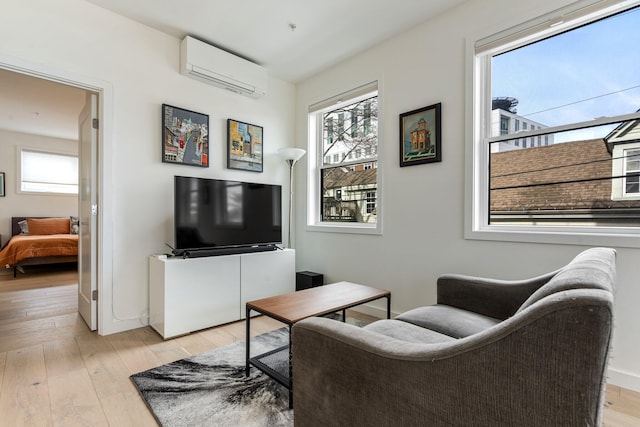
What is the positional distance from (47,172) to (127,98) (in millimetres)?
5208

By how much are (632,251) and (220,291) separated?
2898 mm

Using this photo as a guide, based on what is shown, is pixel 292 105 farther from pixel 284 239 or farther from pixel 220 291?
pixel 220 291

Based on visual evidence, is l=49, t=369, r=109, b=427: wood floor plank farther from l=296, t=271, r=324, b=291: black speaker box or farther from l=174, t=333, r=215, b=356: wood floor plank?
l=296, t=271, r=324, b=291: black speaker box

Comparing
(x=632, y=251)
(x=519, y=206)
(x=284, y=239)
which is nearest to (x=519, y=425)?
(x=632, y=251)

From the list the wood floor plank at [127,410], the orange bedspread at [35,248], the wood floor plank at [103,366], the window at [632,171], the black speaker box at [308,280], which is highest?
the window at [632,171]

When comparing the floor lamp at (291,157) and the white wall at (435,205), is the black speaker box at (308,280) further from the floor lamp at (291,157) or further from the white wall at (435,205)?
the floor lamp at (291,157)

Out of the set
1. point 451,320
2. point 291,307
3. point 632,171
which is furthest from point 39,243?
point 632,171

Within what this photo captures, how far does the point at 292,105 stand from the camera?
3.88 metres

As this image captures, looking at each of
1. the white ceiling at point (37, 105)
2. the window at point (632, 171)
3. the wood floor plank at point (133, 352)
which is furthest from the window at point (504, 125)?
the white ceiling at point (37, 105)

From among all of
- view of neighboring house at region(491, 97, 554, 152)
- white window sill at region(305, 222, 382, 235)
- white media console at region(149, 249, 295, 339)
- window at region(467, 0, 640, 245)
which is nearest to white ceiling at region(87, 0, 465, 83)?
window at region(467, 0, 640, 245)

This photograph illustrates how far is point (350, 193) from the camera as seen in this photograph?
134 inches

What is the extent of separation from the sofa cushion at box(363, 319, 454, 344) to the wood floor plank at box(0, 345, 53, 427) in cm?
168

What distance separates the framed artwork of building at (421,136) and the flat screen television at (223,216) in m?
1.39

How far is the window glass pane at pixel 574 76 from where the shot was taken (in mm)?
1865
